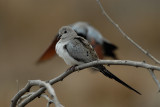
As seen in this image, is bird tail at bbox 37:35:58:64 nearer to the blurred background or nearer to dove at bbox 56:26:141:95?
dove at bbox 56:26:141:95

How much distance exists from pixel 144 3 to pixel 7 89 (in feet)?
14.1

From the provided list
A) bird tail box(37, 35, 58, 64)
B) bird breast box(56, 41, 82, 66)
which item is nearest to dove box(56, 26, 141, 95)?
bird breast box(56, 41, 82, 66)

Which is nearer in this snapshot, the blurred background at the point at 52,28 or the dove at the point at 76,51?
the dove at the point at 76,51

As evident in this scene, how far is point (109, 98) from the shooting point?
1110cm

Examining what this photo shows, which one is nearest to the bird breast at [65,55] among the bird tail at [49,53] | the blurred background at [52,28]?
the bird tail at [49,53]

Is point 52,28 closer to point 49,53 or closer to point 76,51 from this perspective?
point 49,53

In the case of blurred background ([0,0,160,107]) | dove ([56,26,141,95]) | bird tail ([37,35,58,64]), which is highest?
blurred background ([0,0,160,107])

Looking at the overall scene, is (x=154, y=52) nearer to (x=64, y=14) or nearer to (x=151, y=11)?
(x=151, y=11)

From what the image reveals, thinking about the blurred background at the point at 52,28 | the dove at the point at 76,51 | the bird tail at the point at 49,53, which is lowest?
the dove at the point at 76,51

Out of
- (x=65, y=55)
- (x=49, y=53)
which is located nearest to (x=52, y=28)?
(x=49, y=53)

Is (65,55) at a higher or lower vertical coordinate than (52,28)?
lower

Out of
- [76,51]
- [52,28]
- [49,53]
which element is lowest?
[76,51]

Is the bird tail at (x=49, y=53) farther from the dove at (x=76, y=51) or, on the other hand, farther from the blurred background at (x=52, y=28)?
the blurred background at (x=52, y=28)

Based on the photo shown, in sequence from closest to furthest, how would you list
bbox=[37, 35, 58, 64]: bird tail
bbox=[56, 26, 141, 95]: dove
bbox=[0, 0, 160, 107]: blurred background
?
bbox=[56, 26, 141, 95]: dove < bbox=[37, 35, 58, 64]: bird tail < bbox=[0, 0, 160, 107]: blurred background
